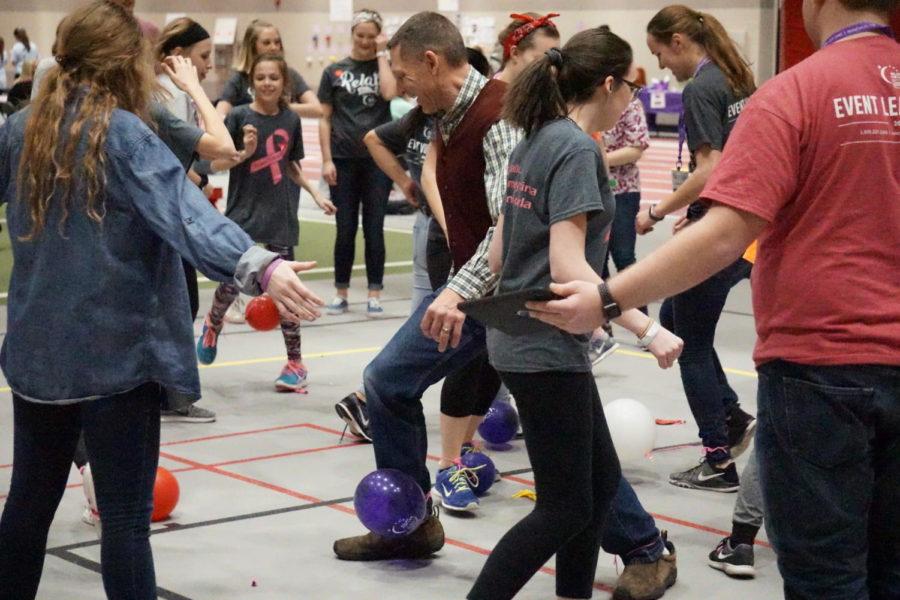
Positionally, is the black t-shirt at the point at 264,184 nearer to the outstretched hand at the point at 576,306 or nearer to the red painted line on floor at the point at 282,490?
the red painted line on floor at the point at 282,490

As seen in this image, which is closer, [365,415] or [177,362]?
[177,362]

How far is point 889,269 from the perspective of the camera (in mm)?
2637

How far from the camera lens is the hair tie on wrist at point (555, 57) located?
354 centimetres

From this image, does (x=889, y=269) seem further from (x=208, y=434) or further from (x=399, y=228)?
(x=399, y=228)

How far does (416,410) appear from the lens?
4.45 m

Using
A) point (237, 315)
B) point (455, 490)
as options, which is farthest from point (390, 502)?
point (237, 315)

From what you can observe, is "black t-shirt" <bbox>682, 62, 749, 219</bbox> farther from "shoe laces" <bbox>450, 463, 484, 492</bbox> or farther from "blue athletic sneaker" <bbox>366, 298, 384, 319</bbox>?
"blue athletic sneaker" <bbox>366, 298, 384, 319</bbox>

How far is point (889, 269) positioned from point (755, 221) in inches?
11.7

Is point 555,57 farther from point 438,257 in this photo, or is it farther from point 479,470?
point 479,470

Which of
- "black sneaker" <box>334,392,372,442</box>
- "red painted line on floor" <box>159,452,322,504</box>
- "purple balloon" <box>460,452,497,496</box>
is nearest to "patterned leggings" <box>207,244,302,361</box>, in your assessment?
"black sneaker" <box>334,392,372,442</box>

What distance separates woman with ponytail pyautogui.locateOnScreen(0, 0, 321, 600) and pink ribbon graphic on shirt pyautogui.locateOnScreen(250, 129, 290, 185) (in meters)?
4.30

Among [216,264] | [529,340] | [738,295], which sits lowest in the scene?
[738,295]

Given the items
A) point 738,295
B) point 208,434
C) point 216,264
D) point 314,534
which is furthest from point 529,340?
point 738,295

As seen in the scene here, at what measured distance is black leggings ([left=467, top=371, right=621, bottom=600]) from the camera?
11.4 feet
